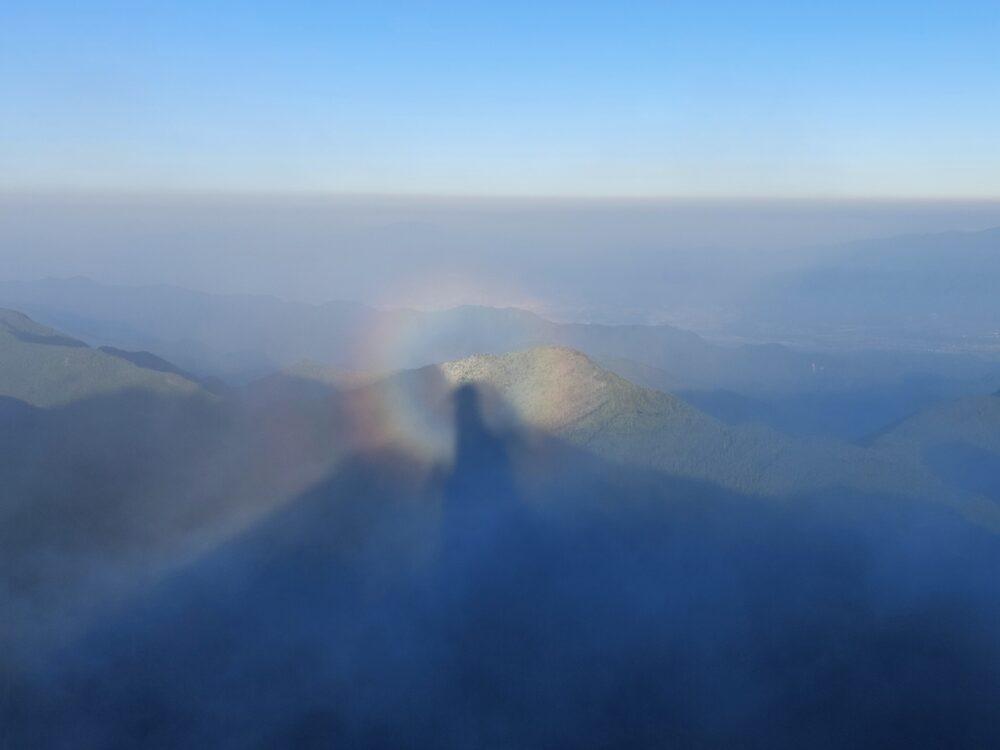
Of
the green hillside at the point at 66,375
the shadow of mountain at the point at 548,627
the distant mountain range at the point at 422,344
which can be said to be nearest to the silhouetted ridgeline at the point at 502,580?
the shadow of mountain at the point at 548,627

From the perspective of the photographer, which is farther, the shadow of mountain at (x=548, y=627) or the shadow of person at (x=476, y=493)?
the shadow of person at (x=476, y=493)

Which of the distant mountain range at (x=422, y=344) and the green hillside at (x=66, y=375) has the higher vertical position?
the green hillside at (x=66, y=375)

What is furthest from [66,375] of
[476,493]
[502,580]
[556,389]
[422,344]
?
[422,344]

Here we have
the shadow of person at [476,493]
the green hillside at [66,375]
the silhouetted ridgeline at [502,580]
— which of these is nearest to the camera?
the silhouetted ridgeline at [502,580]

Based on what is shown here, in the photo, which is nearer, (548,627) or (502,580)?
(548,627)

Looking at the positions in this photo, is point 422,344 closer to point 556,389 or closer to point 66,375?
point 66,375

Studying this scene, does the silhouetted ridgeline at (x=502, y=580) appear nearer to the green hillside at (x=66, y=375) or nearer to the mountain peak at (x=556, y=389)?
the mountain peak at (x=556, y=389)

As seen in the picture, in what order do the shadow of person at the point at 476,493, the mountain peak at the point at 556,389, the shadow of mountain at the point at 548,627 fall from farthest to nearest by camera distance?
the mountain peak at the point at 556,389 → the shadow of person at the point at 476,493 → the shadow of mountain at the point at 548,627

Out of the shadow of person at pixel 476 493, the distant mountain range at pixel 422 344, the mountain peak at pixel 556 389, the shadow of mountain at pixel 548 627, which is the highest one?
the mountain peak at pixel 556 389

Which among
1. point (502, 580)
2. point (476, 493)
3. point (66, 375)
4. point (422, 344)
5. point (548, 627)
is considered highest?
point (476, 493)
